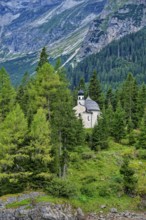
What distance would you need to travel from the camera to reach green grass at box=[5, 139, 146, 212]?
202ft

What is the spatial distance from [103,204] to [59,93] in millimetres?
25500

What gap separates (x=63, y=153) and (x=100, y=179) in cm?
764

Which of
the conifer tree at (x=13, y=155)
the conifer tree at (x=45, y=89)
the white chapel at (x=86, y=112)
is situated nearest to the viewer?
the conifer tree at (x=13, y=155)

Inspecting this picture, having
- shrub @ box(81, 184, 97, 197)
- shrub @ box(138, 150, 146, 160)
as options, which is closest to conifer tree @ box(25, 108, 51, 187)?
shrub @ box(81, 184, 97, 197)

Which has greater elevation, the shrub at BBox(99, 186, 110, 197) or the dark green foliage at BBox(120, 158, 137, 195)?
the dark green foliage at BBox(120, 158, 137, 195)

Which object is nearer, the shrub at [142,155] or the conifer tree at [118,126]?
the shrub at [142,155]

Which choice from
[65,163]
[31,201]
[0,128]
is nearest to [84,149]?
[65,163]

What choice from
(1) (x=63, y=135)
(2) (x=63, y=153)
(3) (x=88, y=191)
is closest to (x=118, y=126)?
(1) (x=63, y=135)

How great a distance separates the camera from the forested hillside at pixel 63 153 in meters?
63.2

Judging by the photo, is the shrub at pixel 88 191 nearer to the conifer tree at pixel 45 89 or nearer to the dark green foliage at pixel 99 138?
the dark green foliage at pixel 99 138

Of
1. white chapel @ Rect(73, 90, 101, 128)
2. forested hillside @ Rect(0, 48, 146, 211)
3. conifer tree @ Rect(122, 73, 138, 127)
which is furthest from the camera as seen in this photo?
conifer tree @ Rect(122, 73, 138, 127)

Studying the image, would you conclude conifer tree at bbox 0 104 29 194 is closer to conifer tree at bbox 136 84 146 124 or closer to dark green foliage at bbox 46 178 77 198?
dark green foliage at bbox 46 178 77 198

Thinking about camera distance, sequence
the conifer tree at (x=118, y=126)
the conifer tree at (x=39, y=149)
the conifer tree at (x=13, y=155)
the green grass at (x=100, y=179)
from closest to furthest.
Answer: the green grass at (x=100, y=179)
the conifer tree at (x=13, y=155)
the conifer tree at (x=39, y=149)
the conifer tree at (x=118, y=126)

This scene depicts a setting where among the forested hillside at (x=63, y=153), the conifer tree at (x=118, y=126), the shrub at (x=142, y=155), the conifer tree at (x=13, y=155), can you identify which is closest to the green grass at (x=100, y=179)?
the forested hillside at (x=63, y=153)
